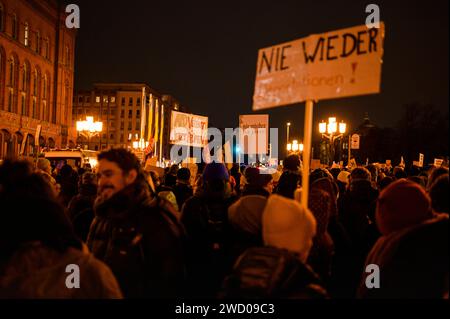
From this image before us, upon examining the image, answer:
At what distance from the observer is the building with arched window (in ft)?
171

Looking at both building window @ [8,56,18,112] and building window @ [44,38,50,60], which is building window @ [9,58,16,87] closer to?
building window @ [8,56,18,112]

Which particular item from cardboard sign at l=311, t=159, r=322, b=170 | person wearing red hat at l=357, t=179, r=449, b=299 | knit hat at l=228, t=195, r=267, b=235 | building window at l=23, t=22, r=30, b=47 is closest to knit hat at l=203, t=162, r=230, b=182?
knit hat at l=228, t=195, r=267, b=235

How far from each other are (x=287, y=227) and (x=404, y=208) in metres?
1.12

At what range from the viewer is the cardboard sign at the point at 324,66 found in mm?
4094

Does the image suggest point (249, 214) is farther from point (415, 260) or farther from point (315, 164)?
point (315, 164)

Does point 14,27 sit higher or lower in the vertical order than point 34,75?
higher

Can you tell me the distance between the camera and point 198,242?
5.38 m

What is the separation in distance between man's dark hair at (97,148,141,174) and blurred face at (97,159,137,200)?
27 mm

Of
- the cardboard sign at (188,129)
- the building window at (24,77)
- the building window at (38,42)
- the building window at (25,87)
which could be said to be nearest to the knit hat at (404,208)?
the cardboard sign at (188,129)

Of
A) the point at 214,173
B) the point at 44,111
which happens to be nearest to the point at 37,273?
the point at 214,173

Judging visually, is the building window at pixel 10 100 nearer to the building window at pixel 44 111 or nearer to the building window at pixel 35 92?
the building window at pixel 35 92

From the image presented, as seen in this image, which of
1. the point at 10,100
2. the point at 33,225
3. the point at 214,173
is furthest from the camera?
the point at 10,100
